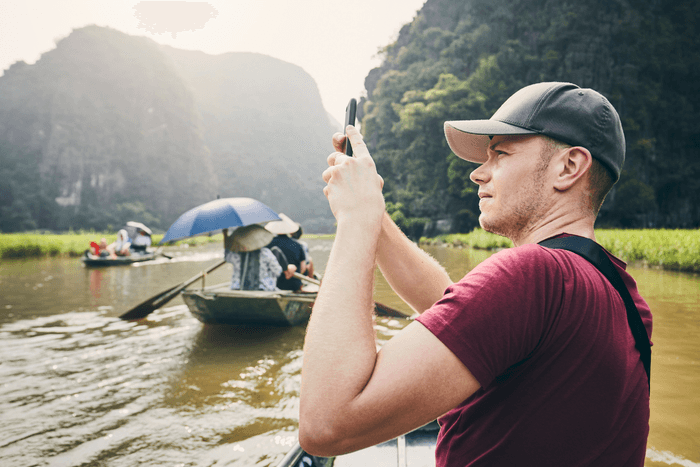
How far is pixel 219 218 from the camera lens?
6.12m

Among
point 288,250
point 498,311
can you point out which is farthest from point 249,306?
point 498,311

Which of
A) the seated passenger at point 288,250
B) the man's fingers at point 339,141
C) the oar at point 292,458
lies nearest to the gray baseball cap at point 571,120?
the man's fingers at point 339,141

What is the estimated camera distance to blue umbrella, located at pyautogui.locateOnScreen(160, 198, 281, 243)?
233 inches

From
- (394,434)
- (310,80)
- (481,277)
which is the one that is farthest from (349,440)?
(310,80)

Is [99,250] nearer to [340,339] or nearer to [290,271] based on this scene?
[290,271]

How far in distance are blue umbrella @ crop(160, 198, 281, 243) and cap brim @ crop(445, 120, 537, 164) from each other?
5030 mm

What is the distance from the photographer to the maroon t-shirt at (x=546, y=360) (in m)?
0.65

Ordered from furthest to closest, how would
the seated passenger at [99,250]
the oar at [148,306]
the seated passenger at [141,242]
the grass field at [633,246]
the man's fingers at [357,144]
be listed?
the seated passenger at [141,242], the seated passenger at [99,250], the grass field at [633,246], the oar at [148,306], the man's fingers at [357,144]

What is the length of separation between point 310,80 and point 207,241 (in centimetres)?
13188

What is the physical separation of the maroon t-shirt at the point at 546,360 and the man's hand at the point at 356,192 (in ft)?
0.70

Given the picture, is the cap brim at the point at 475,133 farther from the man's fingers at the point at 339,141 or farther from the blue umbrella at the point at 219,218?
the blue umbrella at the point at 219,218

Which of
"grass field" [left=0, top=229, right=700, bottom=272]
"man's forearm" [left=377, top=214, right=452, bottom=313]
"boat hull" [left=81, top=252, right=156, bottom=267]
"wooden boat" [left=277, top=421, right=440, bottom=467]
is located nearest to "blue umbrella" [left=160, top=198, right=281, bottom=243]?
"wooden boat" [left=277, top=421, right=440, bottom=467]

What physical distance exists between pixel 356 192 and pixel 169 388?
457cm

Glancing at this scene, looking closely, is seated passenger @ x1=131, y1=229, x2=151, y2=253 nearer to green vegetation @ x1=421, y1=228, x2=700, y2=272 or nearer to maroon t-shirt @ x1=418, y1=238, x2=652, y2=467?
green vegetation @ x1=421, y1=228, x2=700, y2=272
